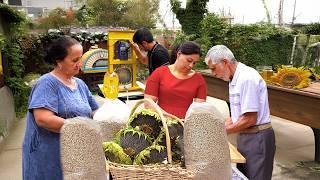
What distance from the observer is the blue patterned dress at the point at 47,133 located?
63.0 inches

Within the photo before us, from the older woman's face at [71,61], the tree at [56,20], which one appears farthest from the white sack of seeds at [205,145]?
the tree at [56,20]

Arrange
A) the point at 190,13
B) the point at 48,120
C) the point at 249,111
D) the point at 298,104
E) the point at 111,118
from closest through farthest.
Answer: the point at 111,118 → the point at 48,120 → the point at 249,111 → the point at 298,104 → the point at 190,13

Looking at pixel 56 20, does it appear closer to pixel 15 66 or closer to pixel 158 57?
pixel 15 66

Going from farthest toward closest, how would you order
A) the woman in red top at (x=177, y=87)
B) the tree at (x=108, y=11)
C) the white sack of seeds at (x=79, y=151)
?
the tree at (x=108, y=11) → the woman in red top at (x=177, y=87) → the white sack of seeds at (x=79, y=151)

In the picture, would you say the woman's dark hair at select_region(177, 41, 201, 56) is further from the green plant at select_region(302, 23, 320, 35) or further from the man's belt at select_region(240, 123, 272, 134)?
the green plant at select_region(302, 23, 320, 35)

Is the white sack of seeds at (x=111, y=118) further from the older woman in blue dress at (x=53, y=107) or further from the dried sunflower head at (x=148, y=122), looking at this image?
the older woman in blue dress at (x=53, y=107)

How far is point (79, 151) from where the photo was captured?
95cm

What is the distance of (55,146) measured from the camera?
1.65 meters

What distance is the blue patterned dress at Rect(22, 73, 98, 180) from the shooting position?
1600mm

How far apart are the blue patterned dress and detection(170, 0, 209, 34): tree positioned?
8098mm

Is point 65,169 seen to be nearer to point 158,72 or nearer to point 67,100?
point 67,100

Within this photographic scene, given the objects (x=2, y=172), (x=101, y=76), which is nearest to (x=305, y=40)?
(x=101, y=76)

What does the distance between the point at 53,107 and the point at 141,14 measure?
16.9m

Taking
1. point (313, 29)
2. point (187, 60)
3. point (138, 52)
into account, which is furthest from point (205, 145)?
point (313, 29)
